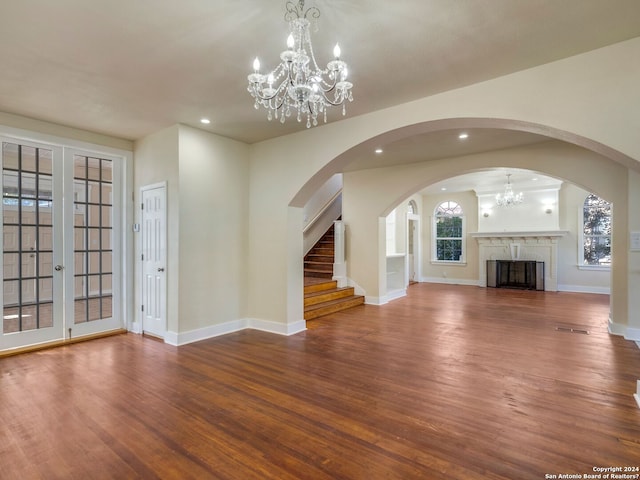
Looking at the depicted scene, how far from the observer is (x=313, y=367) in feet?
11.3

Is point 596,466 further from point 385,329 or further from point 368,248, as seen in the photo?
point 368,248

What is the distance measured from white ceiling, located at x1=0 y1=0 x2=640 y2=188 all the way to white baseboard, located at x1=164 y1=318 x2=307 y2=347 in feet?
9.23

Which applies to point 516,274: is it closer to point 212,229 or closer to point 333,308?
point 333,308

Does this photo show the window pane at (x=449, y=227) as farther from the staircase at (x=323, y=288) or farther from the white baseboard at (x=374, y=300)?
the white baseboard at (x=374, y=300)

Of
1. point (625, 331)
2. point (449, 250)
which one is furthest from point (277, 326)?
point (449, 250)

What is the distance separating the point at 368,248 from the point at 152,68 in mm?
5080

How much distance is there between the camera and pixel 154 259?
15.1 ft

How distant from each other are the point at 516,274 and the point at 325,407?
8984 millimetres

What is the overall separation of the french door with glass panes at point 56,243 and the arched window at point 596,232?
10802mm

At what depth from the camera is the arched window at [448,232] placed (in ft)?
35.0

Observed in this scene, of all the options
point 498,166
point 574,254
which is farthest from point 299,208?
point 574,254

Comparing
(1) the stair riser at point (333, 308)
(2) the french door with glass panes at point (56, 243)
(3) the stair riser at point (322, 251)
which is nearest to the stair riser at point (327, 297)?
(1) the stair riser at point (333, 308)

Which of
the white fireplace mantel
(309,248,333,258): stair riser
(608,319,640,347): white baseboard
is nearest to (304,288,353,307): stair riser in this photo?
(309,248,333,258): stair riser

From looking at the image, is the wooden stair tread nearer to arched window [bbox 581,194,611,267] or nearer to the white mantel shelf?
the white mantel shelf
